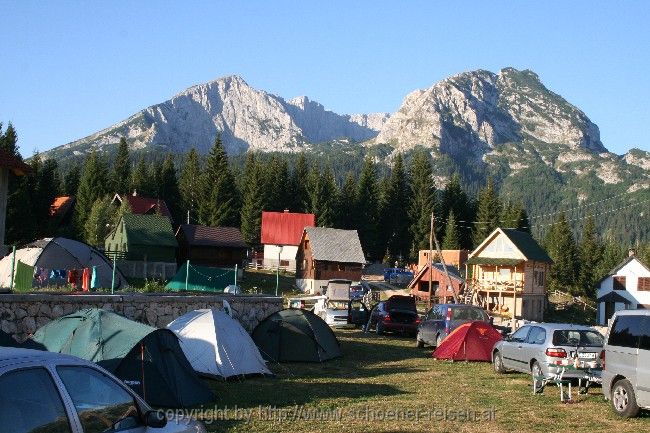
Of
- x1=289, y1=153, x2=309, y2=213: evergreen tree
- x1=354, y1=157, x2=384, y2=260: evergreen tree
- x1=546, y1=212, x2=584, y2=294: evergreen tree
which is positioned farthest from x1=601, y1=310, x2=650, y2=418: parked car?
x1=289, y1=153, x2=309, y2=213: evergreen tree

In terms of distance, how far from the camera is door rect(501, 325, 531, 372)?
1812 cm

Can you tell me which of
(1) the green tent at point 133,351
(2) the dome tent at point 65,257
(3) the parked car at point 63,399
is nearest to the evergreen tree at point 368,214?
(2) the dome tent at point 65,257

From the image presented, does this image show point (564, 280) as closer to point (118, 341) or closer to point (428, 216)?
point (428, 216)

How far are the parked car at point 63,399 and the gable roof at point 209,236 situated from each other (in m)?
56.2

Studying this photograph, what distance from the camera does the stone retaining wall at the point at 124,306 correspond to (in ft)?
52.9

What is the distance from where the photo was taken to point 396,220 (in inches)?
3450

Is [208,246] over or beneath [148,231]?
beneath

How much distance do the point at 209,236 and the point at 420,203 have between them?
3291 cm

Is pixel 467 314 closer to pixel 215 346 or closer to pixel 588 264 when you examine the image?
pixel 215 346

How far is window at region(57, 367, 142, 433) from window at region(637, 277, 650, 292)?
7312cm

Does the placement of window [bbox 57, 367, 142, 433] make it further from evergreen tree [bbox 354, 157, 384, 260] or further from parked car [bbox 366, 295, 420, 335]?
evergreen tree [bbox 354, 157, 384, 260]

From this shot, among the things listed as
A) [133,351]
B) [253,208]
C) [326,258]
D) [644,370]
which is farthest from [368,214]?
[644,370]

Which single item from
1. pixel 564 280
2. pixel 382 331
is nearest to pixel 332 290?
pixel 382 331

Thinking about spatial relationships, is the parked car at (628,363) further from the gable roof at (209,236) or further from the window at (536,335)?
the gable roof at (209,236)
